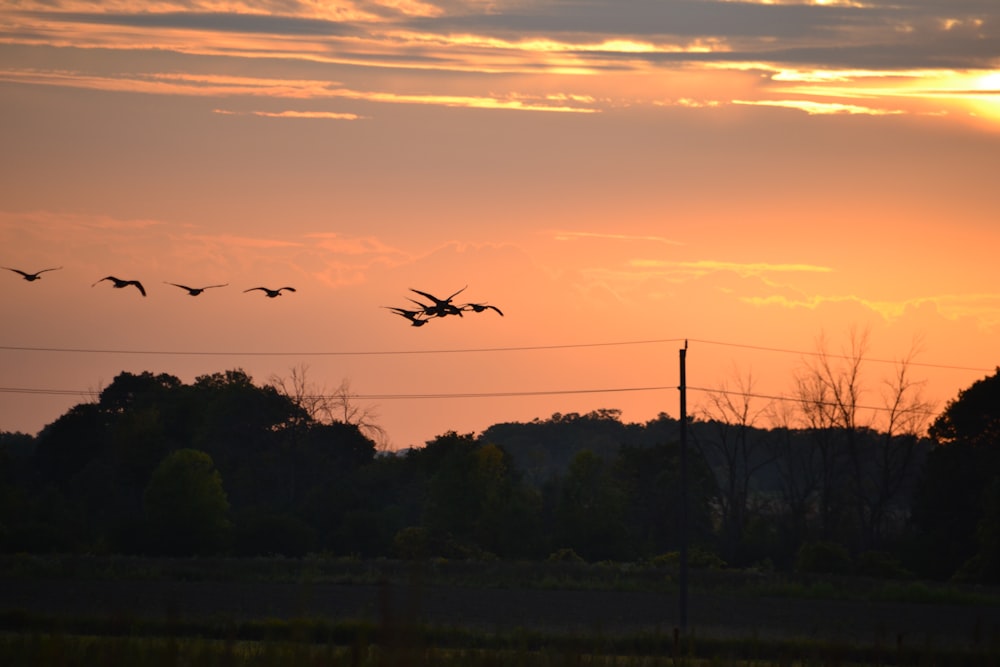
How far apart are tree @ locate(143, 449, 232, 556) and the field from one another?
34.9 feet

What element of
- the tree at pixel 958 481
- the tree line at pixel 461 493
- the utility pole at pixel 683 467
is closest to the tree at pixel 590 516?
the tree line at pixel 461 493

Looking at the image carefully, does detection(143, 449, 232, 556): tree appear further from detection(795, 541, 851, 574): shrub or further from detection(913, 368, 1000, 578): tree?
detection(913, 368, 1000, 578): tree

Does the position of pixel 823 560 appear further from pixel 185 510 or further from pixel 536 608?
pixel 185 510

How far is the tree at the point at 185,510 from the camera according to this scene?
7738 centimetres

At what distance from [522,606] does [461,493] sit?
30508 mm

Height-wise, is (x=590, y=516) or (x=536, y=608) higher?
(x=590, y=516)

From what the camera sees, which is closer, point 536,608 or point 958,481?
point 536,608

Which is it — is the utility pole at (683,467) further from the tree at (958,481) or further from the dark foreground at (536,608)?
the tree at (958,481)

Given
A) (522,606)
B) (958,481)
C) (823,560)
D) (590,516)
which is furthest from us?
(590,516)

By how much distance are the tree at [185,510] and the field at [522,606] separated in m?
10.6

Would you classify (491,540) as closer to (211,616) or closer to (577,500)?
(577,500)

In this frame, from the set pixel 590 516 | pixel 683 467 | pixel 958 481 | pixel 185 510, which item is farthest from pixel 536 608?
pixel 958 481

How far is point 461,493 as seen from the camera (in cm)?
8575

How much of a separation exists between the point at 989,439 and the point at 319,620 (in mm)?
54534
